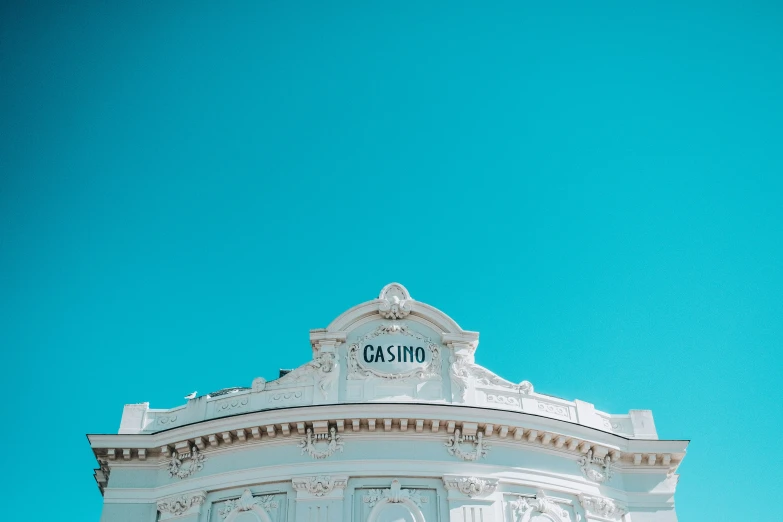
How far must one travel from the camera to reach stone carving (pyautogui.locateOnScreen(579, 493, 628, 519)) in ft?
77.0

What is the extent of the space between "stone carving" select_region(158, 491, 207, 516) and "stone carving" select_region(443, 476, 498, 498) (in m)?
7.18

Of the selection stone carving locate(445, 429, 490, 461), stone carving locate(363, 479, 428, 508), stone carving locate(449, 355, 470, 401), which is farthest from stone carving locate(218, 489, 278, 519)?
stone carving locate(449, 355, 470, 401)

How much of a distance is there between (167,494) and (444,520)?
27.3 feet

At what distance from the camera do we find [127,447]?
23.8 m

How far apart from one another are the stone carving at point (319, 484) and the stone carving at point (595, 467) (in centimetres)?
740

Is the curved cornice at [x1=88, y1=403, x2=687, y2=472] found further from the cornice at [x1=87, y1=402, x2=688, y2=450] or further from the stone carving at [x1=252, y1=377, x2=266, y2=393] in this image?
the stone carving at [x1=252, y1=377, x2=266, y2=393]

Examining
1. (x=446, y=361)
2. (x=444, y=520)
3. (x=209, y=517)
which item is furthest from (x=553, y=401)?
(x=209, y=517)

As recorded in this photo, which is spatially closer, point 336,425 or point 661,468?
point 336,425

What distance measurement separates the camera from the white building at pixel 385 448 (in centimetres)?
2252

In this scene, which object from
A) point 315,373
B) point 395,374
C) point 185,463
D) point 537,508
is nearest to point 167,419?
point 185,463

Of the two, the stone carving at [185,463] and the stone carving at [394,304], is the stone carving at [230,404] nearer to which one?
the stone carving at [185,463]

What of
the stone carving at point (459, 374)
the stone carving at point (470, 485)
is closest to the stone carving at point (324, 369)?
the stone carving at point (459, 374)

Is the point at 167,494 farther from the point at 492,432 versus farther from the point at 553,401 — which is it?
the point at 553,401

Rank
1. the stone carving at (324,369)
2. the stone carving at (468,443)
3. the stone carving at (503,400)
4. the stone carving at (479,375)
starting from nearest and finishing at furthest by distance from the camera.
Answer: the stone carving at (468,443) → the stone carving at (324,369) → the stone carving at (503,400) → the stone carving at (479,375)
